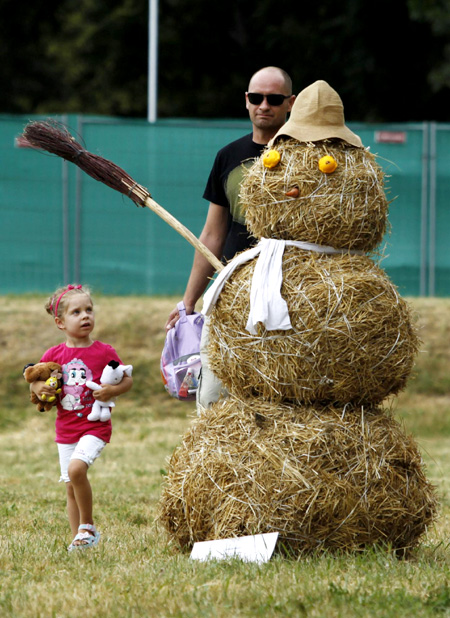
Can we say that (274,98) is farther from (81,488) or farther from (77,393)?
(81,488)

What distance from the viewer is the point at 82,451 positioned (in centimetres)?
519

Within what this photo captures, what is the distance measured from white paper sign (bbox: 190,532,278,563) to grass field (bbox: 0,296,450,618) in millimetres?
68

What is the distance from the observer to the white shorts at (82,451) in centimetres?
519

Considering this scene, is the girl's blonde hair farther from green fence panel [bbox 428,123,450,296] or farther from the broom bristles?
green fence panel [bbox 428,123,450,296]

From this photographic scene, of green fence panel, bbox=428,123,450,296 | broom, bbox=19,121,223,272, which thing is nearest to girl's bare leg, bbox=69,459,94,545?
broom, bbox=19,121,223,272

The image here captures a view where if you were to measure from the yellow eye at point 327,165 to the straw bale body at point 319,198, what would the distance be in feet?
0.08

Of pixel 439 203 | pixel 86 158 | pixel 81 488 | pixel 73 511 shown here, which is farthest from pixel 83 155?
pixel 439 203

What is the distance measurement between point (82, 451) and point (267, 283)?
1.38 metres

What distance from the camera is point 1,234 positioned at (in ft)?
40.9

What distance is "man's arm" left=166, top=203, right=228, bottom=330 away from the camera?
230 inches

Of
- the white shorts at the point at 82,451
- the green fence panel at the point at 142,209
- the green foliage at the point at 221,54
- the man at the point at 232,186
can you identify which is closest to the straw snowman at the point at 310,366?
the white shorts at the point at 82,451

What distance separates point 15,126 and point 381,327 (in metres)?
8.73

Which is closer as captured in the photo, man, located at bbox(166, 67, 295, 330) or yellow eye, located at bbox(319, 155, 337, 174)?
yellow eye, located at bbox(319, 155, 337, 174)

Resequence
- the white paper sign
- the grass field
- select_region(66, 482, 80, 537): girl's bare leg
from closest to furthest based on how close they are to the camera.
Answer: the grass field, the white paper sign, select_region(66, 482, 80, 537): girl's bare leg
